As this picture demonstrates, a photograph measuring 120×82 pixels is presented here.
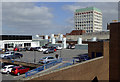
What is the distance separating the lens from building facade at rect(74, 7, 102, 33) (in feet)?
452

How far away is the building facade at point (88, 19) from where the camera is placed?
452 feet

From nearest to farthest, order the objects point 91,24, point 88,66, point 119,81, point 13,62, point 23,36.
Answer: point 88,66 → point 119,81 → point 13,62 → point 23,36 → point 91,24

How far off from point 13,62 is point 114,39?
64.4ft

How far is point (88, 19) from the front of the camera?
140m

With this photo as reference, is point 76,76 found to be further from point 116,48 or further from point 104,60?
point 116,48

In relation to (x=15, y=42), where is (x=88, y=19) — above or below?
above

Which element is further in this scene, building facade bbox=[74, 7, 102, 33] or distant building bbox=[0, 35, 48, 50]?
building facade bbox=[74, 7, 102, 33]

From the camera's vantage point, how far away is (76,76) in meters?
16.8

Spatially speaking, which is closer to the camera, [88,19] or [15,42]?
[15,42]

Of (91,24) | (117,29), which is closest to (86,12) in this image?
(91,24)

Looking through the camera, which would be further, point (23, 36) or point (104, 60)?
point (23, 36)

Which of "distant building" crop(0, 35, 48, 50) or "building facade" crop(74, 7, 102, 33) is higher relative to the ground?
"building facade" crop(74, 7, 102, 33)

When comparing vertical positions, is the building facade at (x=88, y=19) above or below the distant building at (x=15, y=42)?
above

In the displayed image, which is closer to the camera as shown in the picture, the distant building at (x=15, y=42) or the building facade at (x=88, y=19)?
the distant building at (x=15, y=42)
